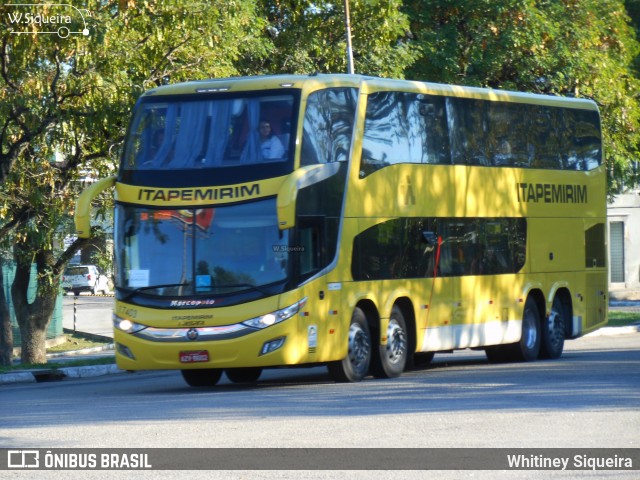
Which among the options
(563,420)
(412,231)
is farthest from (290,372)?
(563,420)

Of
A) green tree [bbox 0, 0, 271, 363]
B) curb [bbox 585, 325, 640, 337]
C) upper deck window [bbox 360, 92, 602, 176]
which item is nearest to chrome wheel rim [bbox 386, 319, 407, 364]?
upper deck window [bbox 360, 92, 602, 176]

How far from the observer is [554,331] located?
23156mm

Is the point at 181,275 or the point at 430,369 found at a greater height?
the point at 181,275

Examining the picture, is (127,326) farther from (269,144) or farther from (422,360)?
(422,360)

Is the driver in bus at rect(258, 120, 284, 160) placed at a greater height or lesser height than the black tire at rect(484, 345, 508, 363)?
greater

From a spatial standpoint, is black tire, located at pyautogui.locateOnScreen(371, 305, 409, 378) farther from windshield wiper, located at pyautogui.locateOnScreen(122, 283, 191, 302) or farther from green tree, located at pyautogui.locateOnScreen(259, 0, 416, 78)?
green tree, located at pyautogui.locateOnScreen(259, 0, 416, 78)

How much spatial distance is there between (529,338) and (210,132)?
26.1 feet

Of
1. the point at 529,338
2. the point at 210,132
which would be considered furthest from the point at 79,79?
the point at 529,338

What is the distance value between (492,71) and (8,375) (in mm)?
15968

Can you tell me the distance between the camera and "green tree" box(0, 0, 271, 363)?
792 inches

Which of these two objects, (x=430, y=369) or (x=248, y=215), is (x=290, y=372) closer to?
(x=430, y=369)

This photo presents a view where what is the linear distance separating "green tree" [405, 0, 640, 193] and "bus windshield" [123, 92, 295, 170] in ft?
49.4

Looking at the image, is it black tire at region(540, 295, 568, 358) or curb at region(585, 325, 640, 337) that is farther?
curb at region(585, 325, 640, 337)

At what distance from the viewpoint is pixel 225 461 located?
9.96 metres
